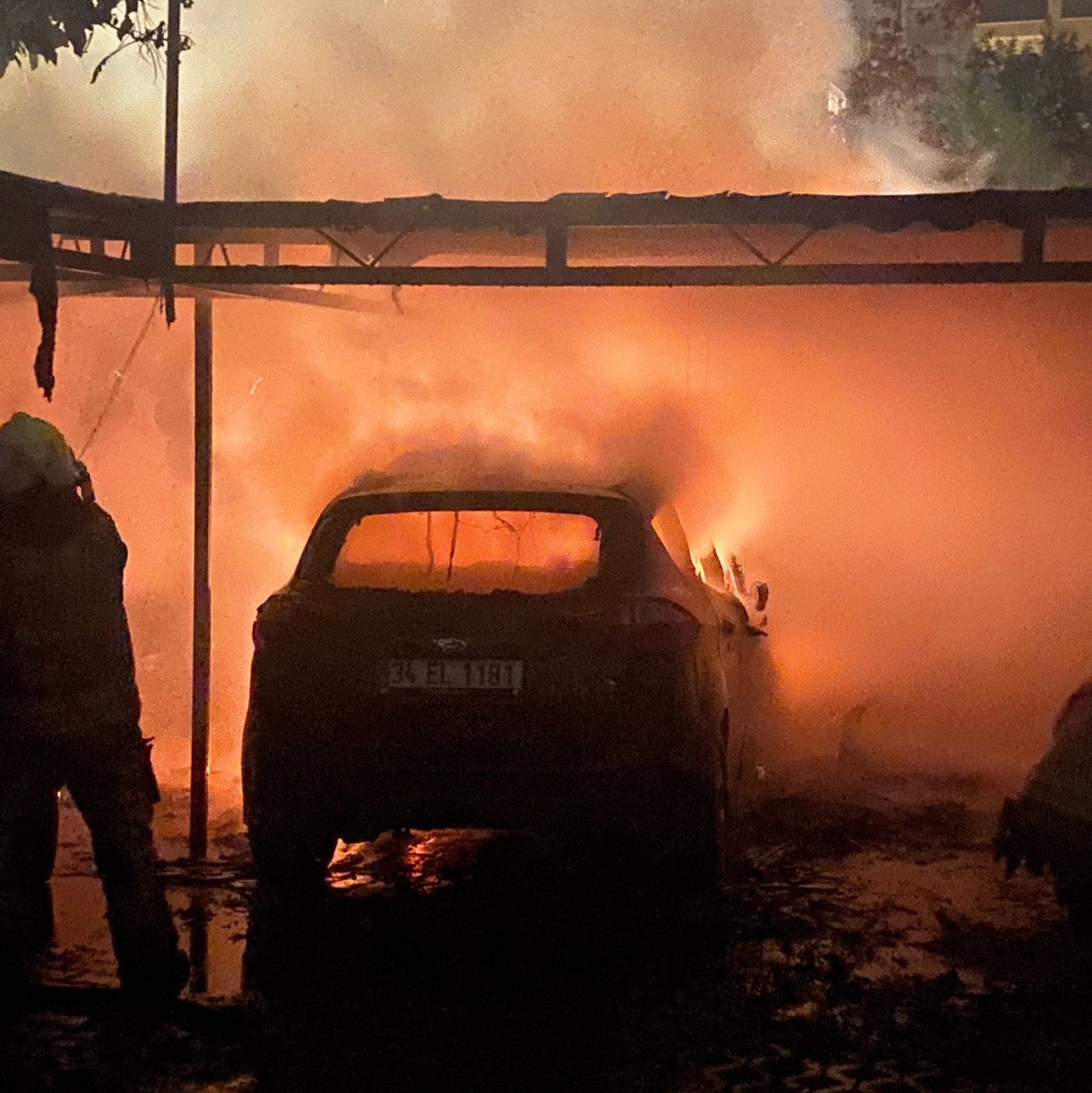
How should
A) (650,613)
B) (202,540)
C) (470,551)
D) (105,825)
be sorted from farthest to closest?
1. (202,540)
2. (470,551)
3. (650,613)
4. (105,825)

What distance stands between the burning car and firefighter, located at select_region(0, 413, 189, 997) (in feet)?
2.91

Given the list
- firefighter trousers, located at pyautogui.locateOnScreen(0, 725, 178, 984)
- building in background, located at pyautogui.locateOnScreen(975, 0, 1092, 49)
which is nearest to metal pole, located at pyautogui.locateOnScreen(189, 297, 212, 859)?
firefighter trousers, located at pyautogui.locateOnScreen(0, 725, 178, 984)

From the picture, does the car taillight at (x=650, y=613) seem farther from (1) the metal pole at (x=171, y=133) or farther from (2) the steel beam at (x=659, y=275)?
(1) the metal pole at (x=171, y=133)

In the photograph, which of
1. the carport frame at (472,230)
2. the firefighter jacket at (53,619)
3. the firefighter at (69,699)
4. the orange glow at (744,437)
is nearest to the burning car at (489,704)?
the firefighter at (69,699)

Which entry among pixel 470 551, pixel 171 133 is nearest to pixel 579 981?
pixel 470 551

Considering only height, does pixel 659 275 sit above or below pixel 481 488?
above

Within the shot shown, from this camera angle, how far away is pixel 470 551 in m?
6.49

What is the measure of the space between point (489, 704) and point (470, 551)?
823mm

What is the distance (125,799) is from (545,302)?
9.87 metres

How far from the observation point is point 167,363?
14.3 m

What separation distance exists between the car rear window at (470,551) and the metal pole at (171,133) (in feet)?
7.95

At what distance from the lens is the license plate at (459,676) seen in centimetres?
594

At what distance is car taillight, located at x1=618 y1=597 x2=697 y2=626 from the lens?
5984 millimetres

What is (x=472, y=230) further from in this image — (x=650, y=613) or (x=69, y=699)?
(x=69, y=699)
